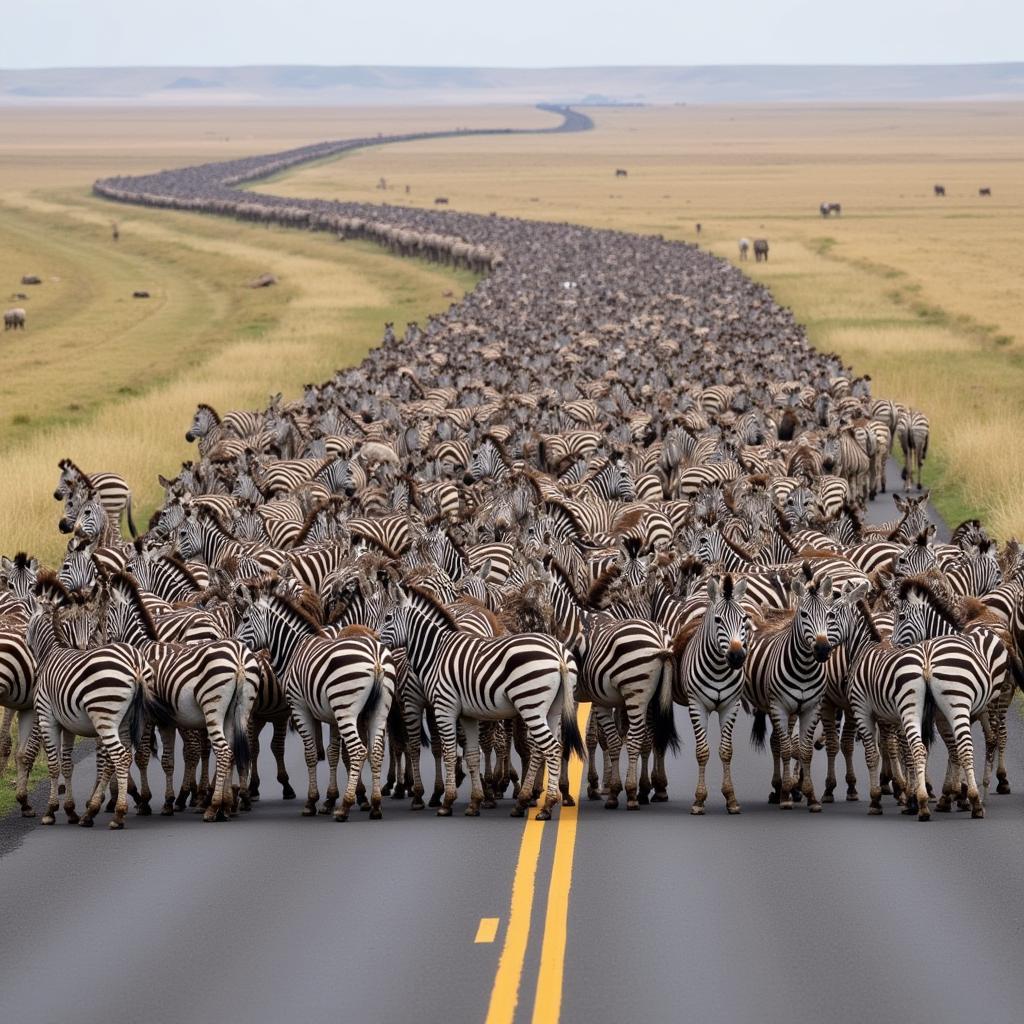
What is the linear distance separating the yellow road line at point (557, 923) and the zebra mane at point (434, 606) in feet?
5.79

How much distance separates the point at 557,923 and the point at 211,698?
397 cm

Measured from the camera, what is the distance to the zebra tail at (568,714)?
15.4 meters

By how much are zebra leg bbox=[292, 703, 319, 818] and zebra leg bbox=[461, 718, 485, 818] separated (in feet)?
4.09

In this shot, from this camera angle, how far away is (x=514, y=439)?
3369 centimetres

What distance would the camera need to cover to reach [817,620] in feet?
51.5

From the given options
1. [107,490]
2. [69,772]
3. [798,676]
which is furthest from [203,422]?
[798,676]

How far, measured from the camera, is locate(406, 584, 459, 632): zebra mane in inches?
644

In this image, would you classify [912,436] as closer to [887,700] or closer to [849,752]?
[849,752]

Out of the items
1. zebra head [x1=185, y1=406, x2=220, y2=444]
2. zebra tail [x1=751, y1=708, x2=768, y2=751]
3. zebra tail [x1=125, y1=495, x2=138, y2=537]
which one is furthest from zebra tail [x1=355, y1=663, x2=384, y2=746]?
zebra head [x1=185, y1=406, x2=220, y2=444]

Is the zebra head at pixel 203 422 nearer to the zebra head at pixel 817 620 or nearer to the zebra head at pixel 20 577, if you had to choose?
the zebra head at pixel 20 577

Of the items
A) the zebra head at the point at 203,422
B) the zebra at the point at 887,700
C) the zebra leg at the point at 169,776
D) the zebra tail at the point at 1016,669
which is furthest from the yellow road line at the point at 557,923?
the zebra head at the point at 203,422

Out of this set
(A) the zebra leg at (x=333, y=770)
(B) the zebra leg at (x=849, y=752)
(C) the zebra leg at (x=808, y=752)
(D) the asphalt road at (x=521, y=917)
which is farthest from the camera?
(B) the zebra leg at (x=849, y=752)

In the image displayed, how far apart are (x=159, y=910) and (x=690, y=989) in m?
3.82

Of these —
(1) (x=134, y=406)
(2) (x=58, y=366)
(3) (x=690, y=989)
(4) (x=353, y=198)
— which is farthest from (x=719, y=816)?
(4) (x=353, y=198)
